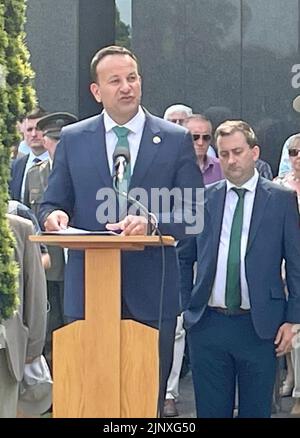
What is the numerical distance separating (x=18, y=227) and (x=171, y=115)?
3.72m

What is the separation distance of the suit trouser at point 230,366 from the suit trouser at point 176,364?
1.82 meters

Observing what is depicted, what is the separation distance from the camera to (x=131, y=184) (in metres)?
6.10

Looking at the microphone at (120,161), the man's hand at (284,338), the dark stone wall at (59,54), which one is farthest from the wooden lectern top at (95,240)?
the dark stone wall at (59,54)

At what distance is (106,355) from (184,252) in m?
1.79

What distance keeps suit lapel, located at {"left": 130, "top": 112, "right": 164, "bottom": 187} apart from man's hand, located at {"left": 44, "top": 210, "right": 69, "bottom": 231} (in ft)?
1.72

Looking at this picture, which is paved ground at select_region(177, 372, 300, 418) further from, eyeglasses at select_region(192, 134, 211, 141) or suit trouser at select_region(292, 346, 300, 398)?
eyeglasses at select_region(192, 134, 211, 141)

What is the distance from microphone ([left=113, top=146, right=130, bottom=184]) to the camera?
593 centimetres

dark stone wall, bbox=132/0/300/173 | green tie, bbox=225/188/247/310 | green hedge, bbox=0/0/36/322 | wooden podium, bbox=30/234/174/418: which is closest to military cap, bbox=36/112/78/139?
dark stone wall, bbox=132/0/300/173

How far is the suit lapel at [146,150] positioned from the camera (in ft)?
20.1

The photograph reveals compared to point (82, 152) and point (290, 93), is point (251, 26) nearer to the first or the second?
point (290, 93)

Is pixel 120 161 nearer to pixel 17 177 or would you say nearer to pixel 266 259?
pixel 266 259

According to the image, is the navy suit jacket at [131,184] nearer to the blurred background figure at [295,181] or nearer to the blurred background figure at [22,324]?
the blurred background figure at [22,324]

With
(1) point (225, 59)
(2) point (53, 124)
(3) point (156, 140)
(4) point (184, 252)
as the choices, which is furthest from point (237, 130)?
(1) point (225, 59)
